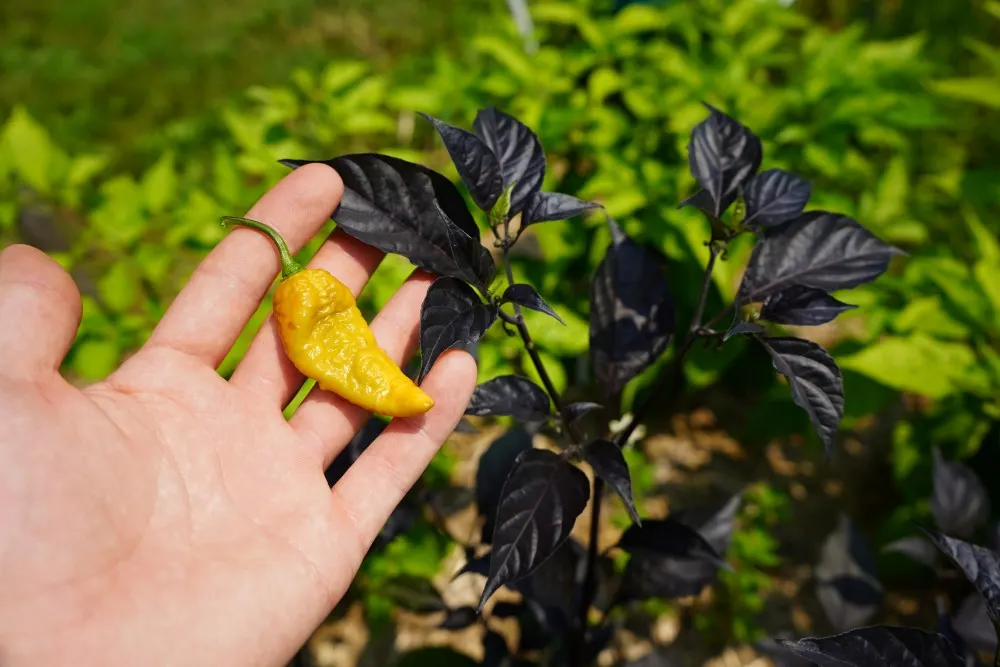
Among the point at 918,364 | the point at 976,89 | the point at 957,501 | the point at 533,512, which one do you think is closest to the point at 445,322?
the point at 533,512

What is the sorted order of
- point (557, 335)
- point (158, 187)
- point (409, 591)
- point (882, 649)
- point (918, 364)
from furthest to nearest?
point (158, 187)
point (409, 591)
point (557, 335)
point (918, 364)
point (882, 649)

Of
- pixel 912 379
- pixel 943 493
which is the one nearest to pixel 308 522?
pixel 943 493

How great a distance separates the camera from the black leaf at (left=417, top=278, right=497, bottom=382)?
132cm

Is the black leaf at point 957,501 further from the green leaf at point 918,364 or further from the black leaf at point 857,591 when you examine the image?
the green leaf at point 918,364

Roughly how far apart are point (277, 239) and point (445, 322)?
67cm

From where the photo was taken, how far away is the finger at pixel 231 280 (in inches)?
69.4

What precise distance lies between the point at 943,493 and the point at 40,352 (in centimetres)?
223

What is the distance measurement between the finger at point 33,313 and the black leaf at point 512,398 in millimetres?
889

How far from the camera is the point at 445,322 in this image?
4.36 ft

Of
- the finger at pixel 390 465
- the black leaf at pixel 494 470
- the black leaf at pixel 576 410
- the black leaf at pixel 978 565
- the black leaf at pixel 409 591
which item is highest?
the black leaf at pixel 576 410

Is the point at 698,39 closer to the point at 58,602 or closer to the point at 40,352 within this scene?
the point at 40,352

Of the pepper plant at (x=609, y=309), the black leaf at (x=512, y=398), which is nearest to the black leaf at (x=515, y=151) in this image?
the pepper plant at (x=609, y=309)

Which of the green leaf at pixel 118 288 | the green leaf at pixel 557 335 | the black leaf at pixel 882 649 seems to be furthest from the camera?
the green leaf at pixel 118 288

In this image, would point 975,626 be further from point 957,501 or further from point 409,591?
point 409,591
